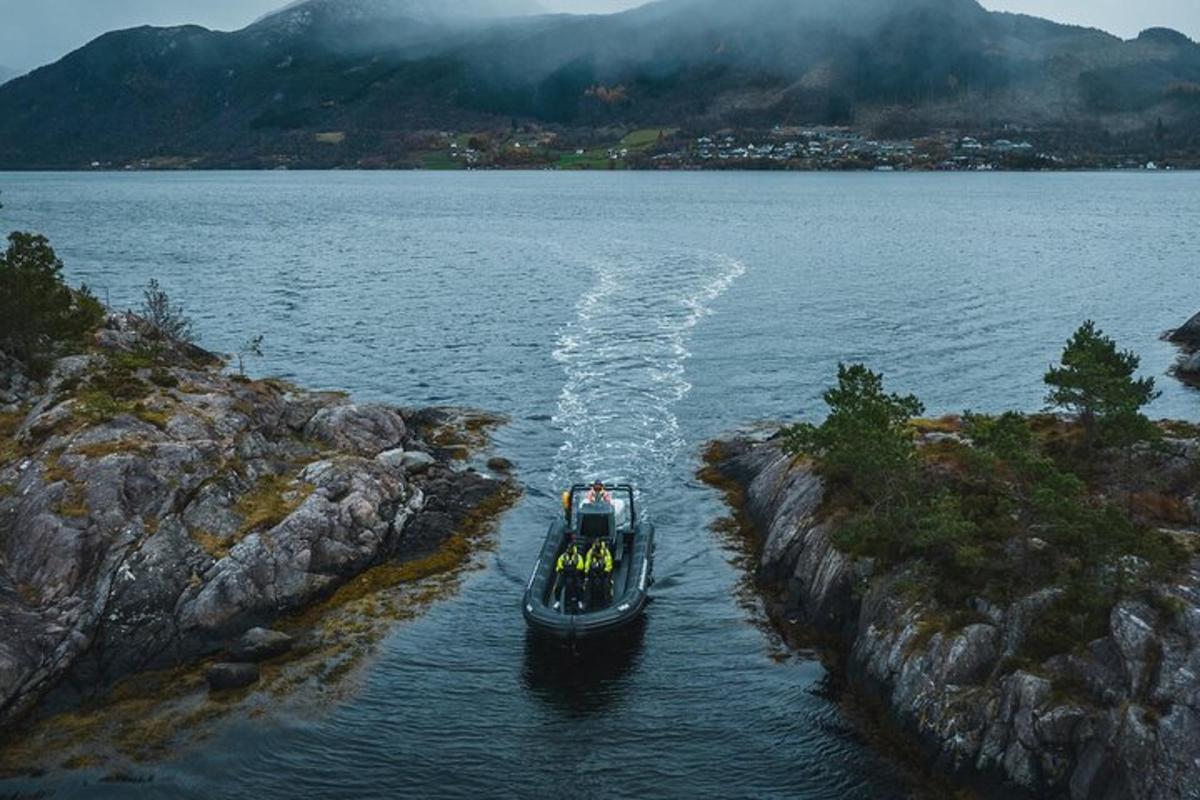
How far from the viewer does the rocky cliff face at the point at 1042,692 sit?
79.0 ft

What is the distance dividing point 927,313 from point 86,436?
241 feet

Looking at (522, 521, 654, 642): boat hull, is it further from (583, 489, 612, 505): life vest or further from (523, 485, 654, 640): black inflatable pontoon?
(583, 489, 612, 505): life vest

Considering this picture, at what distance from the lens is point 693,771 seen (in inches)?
1144

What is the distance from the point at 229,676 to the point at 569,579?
12781mm

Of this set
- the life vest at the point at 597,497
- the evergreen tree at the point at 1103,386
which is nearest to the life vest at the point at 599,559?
the life vest at the point at 597,497

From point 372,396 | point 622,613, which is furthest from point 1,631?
point 372,396

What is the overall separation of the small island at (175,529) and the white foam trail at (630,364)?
8.19m

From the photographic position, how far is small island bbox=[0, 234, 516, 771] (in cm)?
3328

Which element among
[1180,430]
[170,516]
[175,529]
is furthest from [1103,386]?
[170,516]

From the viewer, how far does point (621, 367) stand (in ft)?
251

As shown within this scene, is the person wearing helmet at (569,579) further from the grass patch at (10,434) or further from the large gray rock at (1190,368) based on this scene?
the large gray rock at (1190,368)

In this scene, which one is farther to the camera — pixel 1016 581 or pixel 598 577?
pixel 598 577

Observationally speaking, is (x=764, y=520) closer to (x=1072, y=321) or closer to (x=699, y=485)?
(x=699, y=485)

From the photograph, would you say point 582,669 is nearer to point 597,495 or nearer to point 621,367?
point 597,495
